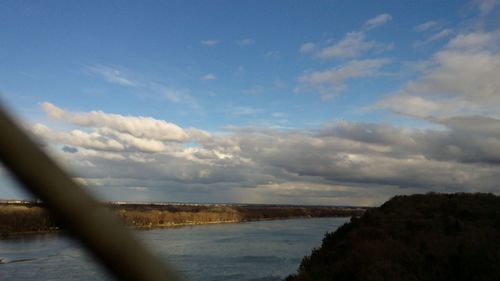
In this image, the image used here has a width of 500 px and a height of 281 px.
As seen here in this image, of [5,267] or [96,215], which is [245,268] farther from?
[96,215]

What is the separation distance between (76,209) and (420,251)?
66.8 ft

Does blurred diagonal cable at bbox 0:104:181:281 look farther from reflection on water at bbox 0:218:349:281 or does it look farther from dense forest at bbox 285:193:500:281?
reflection on water at bbox 0:218:349:281

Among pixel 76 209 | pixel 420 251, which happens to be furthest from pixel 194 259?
pixel 76 209

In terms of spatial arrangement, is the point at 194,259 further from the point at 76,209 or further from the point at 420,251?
the point at 76,209

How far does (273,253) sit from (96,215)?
47.6m

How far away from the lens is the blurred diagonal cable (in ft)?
3.81

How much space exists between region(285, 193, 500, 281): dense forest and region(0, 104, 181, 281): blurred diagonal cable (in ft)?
49.0

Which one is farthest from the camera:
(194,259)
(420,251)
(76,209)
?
(194,259)

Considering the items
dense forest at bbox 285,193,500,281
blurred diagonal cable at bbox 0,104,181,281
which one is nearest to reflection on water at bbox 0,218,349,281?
dense forest at bbox 285,193,500,281

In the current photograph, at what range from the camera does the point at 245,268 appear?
37375mm

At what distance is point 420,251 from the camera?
784 inches

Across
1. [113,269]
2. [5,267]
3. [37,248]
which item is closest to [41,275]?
[5,267]

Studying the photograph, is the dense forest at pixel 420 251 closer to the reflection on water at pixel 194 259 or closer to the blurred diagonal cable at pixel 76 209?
the reflection on water at pixel 194 259

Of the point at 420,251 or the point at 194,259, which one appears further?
the point at 194,259
